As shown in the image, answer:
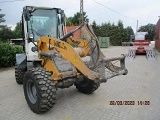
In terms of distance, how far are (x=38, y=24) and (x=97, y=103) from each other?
11.0 feet

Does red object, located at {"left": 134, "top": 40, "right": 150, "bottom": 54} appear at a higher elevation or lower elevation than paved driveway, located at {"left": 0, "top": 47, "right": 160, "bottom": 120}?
higher

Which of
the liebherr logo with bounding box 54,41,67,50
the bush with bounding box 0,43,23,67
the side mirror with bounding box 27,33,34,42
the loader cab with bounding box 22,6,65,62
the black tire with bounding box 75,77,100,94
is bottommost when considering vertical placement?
the black tire with bounding box 75,77,100,94

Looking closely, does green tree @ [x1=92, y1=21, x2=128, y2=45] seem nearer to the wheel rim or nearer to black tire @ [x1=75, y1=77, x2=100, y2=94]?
black tire @ [x1=75, y1=77, x2=100, y2=94]

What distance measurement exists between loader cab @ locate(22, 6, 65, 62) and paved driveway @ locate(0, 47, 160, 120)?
5.31 ft

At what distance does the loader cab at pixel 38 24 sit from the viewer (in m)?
7.65

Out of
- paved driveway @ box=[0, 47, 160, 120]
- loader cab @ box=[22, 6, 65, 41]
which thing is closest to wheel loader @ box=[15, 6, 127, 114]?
paved driveway @ box=[0, 47, 160, 120]

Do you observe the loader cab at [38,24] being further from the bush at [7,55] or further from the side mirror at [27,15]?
the bush at [7,55]

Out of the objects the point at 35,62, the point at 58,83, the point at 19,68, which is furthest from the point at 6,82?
the point at 58,83

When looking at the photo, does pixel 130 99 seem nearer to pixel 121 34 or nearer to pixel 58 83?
pixel 58 83

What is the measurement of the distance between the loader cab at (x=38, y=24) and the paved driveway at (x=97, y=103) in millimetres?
1619

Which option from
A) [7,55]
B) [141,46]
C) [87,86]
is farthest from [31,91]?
[141,46]

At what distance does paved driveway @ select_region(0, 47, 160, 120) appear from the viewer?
18.7 feet

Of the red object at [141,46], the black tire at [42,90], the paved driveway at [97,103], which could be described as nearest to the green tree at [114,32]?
the red object at [141,46]

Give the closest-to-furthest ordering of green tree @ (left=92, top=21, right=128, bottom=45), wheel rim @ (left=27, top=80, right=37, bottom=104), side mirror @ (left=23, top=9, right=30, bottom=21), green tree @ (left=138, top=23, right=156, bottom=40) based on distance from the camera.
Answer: wheel rim @ (left=27, top=80, right=37, bottom=104)
side mirror @ (left=23, top=9, right=30, bottom=21)
green tree @ (left=92, top=21, right=128, bottom=45)
green tree @ (left=138, top=23, right=156, bottom=40)
